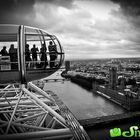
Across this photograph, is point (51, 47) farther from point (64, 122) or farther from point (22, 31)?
point (64, 122)

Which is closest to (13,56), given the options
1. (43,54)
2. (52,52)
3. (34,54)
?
(34,54)

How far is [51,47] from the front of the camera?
418 centimetres

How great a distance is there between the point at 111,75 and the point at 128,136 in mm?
26779

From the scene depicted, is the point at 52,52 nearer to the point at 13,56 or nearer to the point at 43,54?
the point at 43,54

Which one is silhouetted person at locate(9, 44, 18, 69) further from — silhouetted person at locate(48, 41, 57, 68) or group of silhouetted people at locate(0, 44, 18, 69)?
silhouetted person at locate(48, 41, 57, 68)

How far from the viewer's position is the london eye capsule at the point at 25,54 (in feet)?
12.5

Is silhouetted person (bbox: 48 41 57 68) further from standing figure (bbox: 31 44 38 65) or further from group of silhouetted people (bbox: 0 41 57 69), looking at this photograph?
standing figure (bbox: 31 44 38 65)

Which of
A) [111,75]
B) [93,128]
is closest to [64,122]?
[93,128]

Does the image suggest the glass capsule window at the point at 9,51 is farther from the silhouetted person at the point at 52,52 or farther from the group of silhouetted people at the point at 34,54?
the silhouetted person at the point at 52,52

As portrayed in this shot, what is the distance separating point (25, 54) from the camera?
149 inches

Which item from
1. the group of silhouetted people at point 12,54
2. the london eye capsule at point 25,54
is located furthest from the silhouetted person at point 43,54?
the group of silhouetted people at point 12,54

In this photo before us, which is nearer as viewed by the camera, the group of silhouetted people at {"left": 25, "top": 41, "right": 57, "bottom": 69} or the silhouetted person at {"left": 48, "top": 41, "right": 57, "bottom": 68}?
the group of silhouetted people at {"left": 25, "top": 41, "right": 57, "bottom": 69}

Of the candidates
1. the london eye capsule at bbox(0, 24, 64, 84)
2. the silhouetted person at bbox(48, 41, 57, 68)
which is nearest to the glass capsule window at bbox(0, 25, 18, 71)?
the london eye capsule at bbox(0, 24, 64, 84)

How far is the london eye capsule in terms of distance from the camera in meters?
3.80
